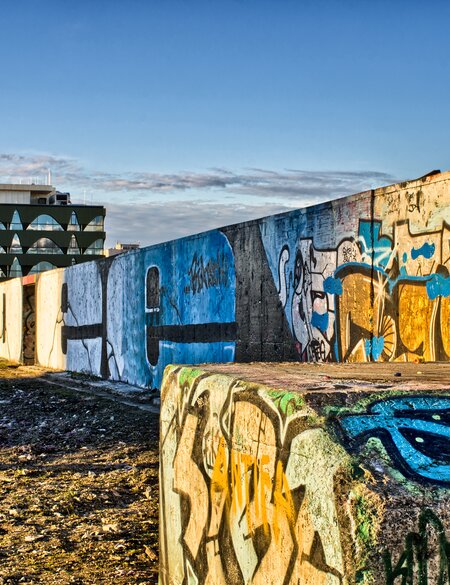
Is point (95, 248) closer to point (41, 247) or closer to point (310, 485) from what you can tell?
point (41, 247)

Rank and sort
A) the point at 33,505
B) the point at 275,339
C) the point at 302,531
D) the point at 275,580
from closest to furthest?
the point at 302,531 → the point at 275,580 → the point at 33,505 → the point at 275,339

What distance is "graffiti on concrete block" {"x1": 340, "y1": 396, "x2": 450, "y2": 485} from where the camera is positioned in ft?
7.97

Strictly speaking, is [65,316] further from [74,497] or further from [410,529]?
[410,529]

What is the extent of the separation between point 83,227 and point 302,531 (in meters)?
97.9

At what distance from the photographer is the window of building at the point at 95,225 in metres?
98.6

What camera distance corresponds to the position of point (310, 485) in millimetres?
2504

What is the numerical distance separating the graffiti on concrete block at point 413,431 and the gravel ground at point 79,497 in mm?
2499

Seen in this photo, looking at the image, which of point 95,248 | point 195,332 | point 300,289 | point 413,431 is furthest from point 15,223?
point 413,431

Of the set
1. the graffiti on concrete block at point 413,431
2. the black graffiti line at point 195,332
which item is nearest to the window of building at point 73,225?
the black graffiti line at point 195,332

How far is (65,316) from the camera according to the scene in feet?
67.4

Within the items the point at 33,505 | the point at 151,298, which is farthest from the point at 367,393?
the point at 151,298

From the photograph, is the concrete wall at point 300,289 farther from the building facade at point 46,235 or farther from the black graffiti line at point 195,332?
the building facade at point 46,235

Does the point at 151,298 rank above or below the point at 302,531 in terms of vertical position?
above

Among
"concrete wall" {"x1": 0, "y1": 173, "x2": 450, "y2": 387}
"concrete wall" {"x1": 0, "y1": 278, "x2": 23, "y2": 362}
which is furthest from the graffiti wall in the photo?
"concrete wall" {"x1": 0, "y1": 278, "x2": 23, "y2": 362}
